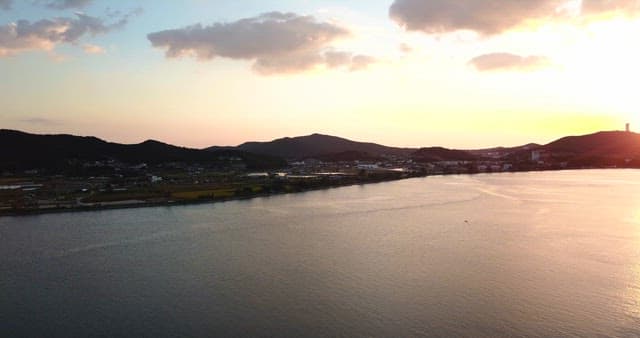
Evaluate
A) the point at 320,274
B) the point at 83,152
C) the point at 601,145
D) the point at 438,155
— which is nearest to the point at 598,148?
the point at 601,145

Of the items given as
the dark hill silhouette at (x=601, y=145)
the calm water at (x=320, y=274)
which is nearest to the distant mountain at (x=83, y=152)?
the calm water at (x=320, y=274)

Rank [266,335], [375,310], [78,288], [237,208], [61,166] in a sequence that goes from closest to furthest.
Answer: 1. [266,335]
2. [375,310]
3. [78,288]
4. [237,208]
5. [61,166]

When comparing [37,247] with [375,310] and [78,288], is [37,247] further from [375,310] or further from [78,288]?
[375,310]

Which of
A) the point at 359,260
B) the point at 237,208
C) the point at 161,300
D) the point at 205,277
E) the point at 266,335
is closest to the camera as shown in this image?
the point at 266,335

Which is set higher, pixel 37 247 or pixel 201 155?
pixel 201 155

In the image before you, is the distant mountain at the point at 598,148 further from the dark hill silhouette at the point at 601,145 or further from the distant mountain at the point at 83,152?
the distant mountain at the point at 83,152

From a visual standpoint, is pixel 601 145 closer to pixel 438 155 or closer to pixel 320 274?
pixel 438 155

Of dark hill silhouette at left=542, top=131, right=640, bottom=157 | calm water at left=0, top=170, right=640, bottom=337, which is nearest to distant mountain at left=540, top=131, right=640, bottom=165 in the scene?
dark hill silhouette at left=542, top=131, right=640, bottom=157

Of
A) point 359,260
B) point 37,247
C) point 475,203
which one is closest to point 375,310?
point 359,260
